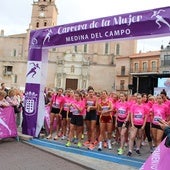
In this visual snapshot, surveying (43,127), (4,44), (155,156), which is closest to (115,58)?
(4,44)

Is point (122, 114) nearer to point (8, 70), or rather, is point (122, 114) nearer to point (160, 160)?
point (160, 160)

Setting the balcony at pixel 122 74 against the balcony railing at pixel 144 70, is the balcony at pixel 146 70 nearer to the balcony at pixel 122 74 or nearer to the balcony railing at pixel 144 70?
the balcony railing at pixel 144 70

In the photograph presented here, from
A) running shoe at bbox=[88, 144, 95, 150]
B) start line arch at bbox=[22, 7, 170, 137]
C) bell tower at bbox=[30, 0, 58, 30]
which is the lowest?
running shoe at bbox=[88, 144, 95, 150]

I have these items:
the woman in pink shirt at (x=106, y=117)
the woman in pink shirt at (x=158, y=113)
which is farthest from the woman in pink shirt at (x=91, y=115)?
the woman in pink shirt at (x=158, y=113)

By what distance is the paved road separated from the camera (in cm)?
857

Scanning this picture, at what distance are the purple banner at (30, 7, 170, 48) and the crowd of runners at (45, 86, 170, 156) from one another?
1.81 metres

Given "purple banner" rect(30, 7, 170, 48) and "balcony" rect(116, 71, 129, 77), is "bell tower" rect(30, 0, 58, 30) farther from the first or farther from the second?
"purple banner" rect(30, 7, 170, 48)

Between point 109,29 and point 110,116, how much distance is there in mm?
2736

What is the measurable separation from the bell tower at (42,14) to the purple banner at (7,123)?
86.9 meters

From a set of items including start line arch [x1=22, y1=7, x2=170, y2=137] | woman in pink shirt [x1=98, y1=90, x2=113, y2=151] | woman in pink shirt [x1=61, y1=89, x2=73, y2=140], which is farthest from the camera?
woman in pink shirt [x1=61, y1=89, x2=73, y2=140]

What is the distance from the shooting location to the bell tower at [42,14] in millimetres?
98562

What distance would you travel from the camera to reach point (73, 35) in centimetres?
1228

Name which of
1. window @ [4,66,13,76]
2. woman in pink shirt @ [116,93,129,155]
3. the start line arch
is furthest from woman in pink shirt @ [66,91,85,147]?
window @ [4,66,13,76]

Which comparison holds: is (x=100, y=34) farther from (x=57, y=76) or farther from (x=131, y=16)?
(x=57, y=76)
